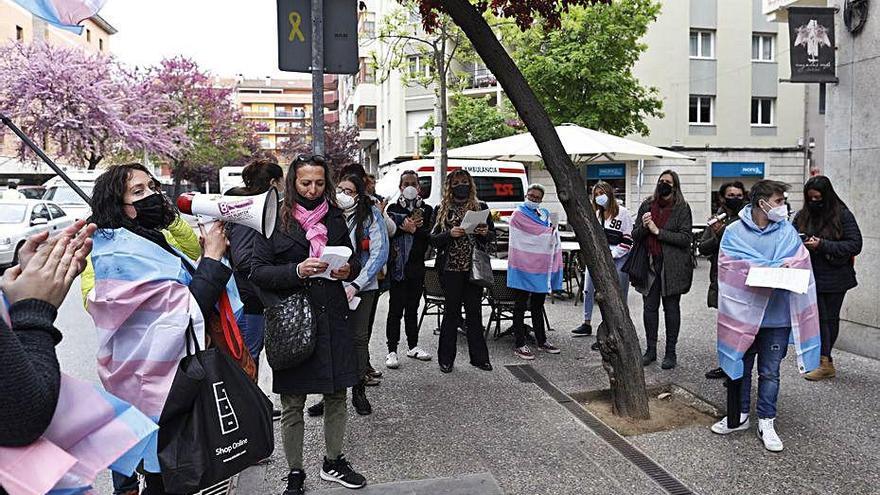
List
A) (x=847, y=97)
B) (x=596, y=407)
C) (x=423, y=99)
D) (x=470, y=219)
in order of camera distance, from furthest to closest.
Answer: (x=423, y=99)
(x=847, y=97)
(x=470, y=219)
(x=596, y=407)

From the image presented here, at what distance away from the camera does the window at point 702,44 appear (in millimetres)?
28547

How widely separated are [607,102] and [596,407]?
1743 centimetres

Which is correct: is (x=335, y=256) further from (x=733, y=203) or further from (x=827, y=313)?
(x=827, y=313)

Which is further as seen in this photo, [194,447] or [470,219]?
[470,219]

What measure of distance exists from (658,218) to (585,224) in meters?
1.58

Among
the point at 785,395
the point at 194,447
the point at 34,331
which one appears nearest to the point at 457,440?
the point at 194,447

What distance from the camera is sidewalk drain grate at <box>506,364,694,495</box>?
3912 mm

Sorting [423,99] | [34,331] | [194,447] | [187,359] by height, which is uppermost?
[423,99]

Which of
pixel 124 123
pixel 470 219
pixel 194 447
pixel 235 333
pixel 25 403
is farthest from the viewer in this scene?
pixel 124 123

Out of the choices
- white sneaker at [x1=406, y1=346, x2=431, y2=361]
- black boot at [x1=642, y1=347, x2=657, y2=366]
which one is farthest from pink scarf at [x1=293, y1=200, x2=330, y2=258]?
black boot at [x1=642, y1=347, x2=657, y2=366]

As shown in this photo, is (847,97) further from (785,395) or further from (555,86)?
(555,86)

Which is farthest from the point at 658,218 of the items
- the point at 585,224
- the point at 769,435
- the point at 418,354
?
the point at 418,354

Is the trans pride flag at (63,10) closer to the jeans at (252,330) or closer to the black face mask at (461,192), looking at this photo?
the jeans at (252,330)

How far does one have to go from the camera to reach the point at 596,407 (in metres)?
5.22
